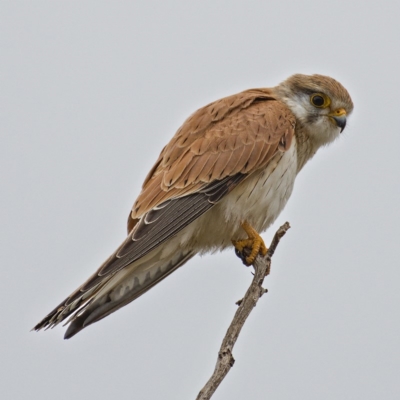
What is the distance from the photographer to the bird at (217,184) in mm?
5125

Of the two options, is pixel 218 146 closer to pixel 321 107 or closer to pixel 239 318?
pixel 321 107

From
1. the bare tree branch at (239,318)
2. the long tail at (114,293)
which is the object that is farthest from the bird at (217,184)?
the bare tree branch at (239,318)

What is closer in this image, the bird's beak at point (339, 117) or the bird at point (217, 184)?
the bird at point (217, 184)

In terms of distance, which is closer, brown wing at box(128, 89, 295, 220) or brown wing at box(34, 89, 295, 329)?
brown wing at box(34, 89, 295, 329)

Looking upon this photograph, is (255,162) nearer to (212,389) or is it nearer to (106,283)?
(106,283)

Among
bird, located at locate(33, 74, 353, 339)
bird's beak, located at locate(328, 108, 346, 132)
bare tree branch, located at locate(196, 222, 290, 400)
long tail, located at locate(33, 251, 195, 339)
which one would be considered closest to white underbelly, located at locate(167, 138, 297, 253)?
bird, located at locate(33, 74, 353, 339)

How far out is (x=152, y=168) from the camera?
19.0 feet

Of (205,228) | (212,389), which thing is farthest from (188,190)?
(212,389)

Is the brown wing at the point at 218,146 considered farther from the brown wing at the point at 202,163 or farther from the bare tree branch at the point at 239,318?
the bare tree branch at the point at 239,318

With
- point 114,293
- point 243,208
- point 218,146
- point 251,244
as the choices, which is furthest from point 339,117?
point 114,293

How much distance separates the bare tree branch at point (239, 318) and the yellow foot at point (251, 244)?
17cm

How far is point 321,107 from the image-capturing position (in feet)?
19.7

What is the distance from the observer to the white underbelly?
5450 mm

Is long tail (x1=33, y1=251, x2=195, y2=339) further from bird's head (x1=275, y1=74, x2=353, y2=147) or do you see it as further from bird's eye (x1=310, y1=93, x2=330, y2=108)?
bird's eye (x1=310, y1=93, x2=330, y2=108)
